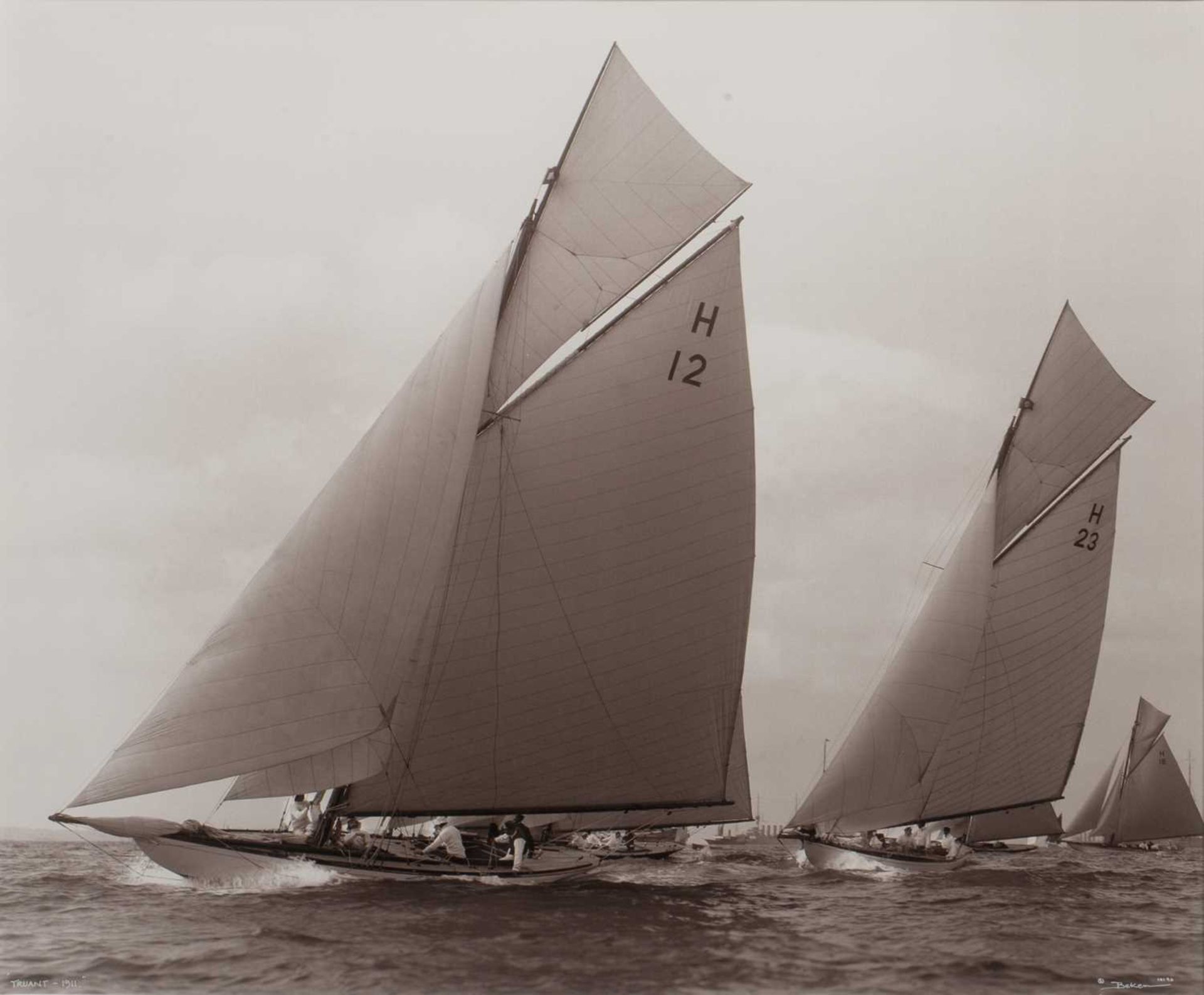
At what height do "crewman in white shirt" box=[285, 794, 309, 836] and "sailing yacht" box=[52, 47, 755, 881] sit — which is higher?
"sailing yacht" box=[52, 47, 755, 881]

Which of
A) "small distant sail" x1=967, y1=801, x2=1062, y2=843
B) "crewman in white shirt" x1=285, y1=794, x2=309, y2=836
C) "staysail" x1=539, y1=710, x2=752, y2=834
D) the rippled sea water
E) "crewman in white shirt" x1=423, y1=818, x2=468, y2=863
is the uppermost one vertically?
"small distant sail" x1=967, y1=801, x2=1062, y2=843

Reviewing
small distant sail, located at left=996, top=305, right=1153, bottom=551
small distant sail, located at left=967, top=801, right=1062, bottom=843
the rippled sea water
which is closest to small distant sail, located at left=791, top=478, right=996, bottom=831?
small distant sail, located at left=996, top=305, right=1153, bottom=551

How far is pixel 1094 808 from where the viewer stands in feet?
268

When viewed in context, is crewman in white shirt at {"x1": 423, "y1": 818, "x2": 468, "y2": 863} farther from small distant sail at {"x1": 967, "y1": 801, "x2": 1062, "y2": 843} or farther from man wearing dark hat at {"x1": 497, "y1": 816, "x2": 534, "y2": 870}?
small distant sail at {"x1": 967, "y1": 801, "x2": 1062, "y2": 843}

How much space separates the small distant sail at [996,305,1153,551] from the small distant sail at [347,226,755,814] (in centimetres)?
1566

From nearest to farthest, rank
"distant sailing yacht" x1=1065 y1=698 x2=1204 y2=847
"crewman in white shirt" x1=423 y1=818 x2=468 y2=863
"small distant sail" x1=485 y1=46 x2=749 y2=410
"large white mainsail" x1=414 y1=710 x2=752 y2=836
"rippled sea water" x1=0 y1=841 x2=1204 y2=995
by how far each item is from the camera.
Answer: "rippled sea water" x1=0 y1=841 x2=1204 y2=995
"crewman in white shirt" x1=423 y1=818 x2=468 y2=863
"small distant sail" x1=485 y1=46 x2=749 y2=410
"large white mainsail" x1=414 y1=710 x2=752 y2=836
"distant sailing yacht" x1=1065 y1=698 x2=1204 y2=847

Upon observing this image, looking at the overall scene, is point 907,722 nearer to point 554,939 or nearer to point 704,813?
point 704,813

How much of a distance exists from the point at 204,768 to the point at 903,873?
2378 cm

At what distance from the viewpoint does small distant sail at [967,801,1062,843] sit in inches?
2074

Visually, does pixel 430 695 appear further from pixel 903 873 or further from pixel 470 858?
pixel 903 873

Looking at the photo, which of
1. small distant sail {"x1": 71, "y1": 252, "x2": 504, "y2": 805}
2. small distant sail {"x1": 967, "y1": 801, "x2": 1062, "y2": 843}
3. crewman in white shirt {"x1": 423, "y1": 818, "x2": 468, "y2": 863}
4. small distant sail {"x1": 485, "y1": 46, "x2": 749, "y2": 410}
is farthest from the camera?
small distant sail {"x1": 967, "y1": 801, "x2": 1062, "y2": 843}

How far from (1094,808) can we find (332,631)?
7017 cm

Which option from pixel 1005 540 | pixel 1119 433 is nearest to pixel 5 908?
pixel 1005 540

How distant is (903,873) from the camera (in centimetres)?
3891
